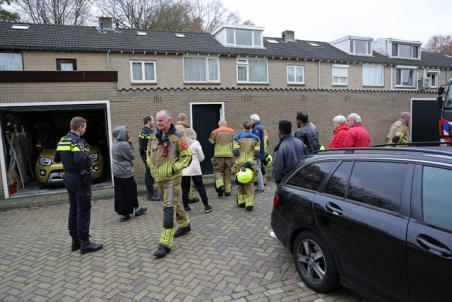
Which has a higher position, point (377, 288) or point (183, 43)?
point (183, 43)

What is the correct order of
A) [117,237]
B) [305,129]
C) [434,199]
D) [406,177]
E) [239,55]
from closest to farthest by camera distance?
1. [434,199]
2. [406,177]
3. [117,237]
4. [305,129]
5. [239,55]

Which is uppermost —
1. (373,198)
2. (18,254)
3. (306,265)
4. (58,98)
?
(58,98)

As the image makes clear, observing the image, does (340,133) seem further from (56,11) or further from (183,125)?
(56,11)

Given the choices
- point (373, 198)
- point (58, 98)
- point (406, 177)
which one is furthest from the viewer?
point (58, 98)

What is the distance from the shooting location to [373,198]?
283 cm

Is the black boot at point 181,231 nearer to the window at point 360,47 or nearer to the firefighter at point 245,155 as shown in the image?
the firefighter at point 245,155

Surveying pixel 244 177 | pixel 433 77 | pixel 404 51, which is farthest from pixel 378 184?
pixel 404 51

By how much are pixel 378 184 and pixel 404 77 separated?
23295 mm

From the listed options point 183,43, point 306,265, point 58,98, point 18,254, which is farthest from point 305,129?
point 183,43

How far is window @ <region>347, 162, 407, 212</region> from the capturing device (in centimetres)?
267

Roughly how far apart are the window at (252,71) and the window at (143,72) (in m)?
4.72

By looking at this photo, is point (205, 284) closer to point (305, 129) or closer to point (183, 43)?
point (305, 129)

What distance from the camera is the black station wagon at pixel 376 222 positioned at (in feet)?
7.55

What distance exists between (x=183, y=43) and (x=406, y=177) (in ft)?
55.5
